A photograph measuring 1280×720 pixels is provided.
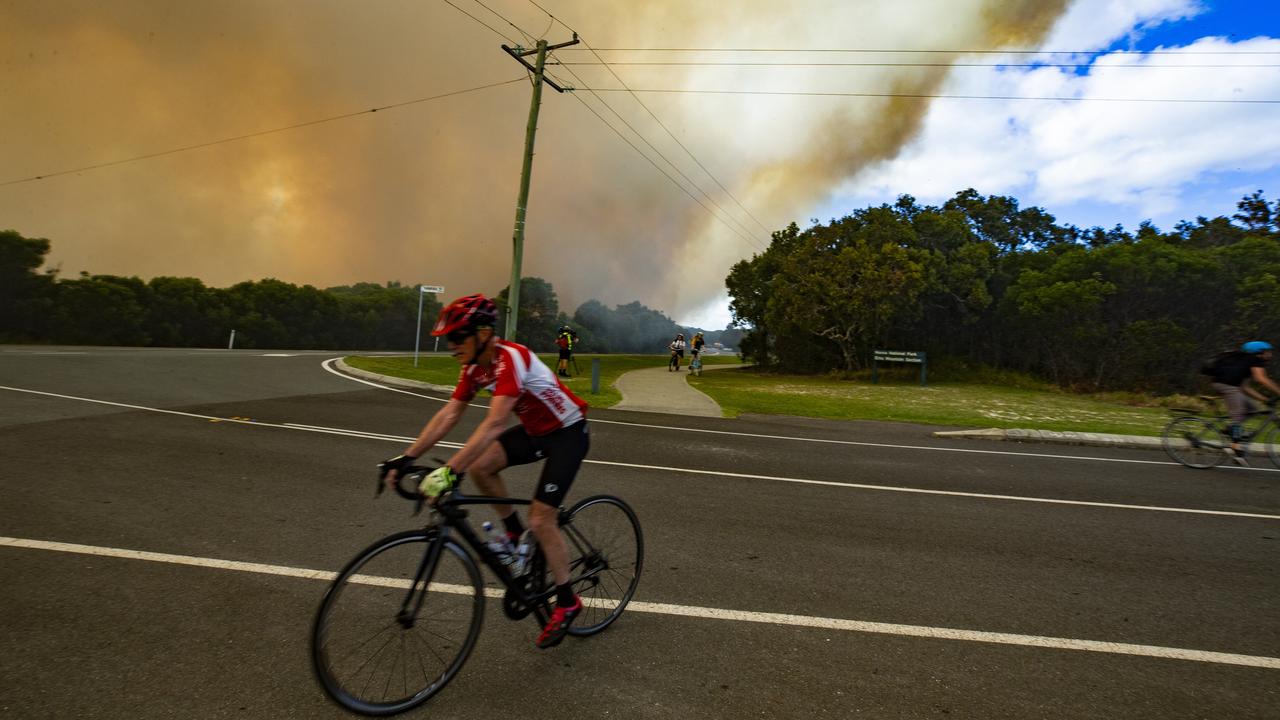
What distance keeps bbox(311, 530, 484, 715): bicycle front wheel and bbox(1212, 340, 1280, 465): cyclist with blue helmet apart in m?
12.1

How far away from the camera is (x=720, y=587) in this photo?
4.17 metres

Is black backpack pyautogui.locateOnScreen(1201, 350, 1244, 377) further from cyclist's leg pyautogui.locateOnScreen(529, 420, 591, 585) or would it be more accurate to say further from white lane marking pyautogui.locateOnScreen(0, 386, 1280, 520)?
cyclist's leg pyautogui.locateOnScreen(529, 420, 591, 585)

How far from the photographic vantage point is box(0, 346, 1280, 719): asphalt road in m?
2.86

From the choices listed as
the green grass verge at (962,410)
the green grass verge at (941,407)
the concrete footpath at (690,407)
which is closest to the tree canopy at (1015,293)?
the green grass verge at (941,407)

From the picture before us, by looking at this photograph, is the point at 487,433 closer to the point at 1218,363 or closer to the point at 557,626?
the point at 557,626

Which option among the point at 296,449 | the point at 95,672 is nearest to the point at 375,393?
the point at 296,449

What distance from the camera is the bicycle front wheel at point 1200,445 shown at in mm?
9633

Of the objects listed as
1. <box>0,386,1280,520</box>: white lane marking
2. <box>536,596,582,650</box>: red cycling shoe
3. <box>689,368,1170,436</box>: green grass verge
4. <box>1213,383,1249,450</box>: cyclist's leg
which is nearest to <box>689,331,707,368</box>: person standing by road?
<box>689,368,1170,436</box>: green grass verge

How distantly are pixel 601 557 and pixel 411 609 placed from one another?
122 centimetres

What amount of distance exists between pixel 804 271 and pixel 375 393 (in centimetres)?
2581

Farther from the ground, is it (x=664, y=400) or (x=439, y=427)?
(x=439, y=427)

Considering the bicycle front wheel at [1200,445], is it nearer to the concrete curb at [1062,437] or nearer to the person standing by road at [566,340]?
the concrete curb at [1062,437]

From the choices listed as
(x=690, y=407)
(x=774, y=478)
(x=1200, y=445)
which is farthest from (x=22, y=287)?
(x=1200, y=445)

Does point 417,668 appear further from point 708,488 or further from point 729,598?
point 708,488
